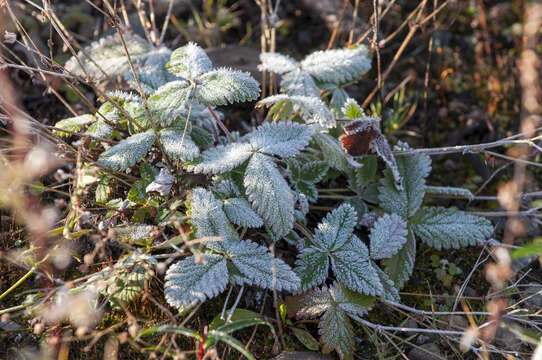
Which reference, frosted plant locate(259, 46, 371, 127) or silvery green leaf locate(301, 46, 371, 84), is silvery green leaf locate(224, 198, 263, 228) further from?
silvery green leaf locate(301, 46, 371, 84)

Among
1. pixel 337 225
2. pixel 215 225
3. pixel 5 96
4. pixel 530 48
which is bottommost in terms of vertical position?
pixel 337 225

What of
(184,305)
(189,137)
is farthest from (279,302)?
(189,137)

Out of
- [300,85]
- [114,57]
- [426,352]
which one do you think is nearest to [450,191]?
[426,352]

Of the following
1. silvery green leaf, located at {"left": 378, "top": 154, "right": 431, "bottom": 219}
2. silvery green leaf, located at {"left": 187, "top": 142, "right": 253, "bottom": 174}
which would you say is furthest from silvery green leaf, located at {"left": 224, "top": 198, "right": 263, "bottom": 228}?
silvery green leaf, located at {"left": 378, "top": 154, "right": 431, "bottom": 219}

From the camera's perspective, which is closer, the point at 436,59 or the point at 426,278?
the point at 426,278

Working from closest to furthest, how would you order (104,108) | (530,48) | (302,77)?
(104,108) < (302,77) < (530,48)

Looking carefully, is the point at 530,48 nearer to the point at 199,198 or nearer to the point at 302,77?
the point at 302,77
